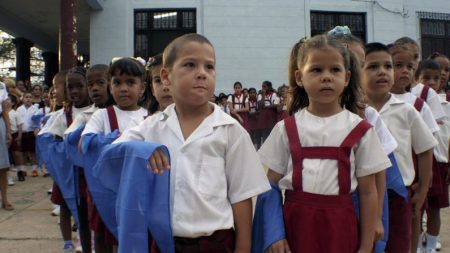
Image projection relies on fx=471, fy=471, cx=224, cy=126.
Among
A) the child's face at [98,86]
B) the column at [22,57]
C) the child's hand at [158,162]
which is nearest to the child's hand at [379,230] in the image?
the child's hand at [158,162]

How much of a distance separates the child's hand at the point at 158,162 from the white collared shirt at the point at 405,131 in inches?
57.5

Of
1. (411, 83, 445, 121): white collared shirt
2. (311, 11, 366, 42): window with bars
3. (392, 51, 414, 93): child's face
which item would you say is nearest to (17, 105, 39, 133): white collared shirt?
(411, 83, 445, 121): white collared shirt

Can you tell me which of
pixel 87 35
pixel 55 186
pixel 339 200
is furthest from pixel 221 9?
pixel 339 200

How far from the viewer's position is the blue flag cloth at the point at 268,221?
1.94 metres

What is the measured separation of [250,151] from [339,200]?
0.42 metres

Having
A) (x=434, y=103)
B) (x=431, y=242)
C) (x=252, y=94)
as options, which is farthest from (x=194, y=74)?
(x=252, y=94)

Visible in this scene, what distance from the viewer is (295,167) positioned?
200 centimetres

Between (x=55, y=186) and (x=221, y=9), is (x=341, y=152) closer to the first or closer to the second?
(x=55, y=186)

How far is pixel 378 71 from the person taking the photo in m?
2.61

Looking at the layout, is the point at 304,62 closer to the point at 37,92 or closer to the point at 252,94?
the point at 37,92

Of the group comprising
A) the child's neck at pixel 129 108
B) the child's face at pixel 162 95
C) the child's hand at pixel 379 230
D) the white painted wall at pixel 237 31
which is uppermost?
the white painted wall at pixel 237 31

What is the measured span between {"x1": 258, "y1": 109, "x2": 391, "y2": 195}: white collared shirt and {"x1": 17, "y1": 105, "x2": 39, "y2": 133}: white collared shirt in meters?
7.66

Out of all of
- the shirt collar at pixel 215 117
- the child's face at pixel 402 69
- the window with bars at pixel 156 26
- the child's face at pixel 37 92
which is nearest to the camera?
the shirt collar at pixel 215 117

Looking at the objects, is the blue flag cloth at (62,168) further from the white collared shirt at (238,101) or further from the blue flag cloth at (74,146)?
the white collared shirt at (238,101)
